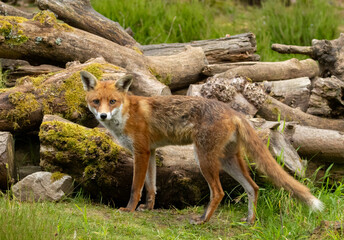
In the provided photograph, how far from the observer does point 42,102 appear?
19.5 ft

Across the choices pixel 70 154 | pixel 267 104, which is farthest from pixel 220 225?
pixel 267 104

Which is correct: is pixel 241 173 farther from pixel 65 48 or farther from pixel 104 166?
pixel 65 48

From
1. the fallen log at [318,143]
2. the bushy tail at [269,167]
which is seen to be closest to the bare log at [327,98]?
the fallen log at [318,143]

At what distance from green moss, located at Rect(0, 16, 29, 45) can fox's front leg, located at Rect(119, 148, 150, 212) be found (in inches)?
107

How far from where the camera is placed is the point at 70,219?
168 inches

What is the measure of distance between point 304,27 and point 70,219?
872cm

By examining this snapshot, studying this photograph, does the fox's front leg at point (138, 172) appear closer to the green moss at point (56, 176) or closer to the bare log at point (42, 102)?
the green moss at point (56, 176)

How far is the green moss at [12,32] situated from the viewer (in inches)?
254

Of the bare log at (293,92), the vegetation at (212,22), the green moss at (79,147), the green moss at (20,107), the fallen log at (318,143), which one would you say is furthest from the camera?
the vegetation at (212,22)

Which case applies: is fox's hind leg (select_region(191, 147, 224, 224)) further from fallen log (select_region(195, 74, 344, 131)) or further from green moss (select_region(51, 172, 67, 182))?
fallen log (select_region(195, 74, 344, 131))

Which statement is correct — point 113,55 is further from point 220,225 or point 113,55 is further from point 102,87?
point 220,225

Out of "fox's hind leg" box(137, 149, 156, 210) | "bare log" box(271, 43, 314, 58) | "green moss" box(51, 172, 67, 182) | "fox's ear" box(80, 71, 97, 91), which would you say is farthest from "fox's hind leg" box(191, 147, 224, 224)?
"bare log" box(271, 43, 314, 58)

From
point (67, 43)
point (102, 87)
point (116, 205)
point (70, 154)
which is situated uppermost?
point (67, 43)

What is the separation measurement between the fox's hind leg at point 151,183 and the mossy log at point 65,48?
1.35m
